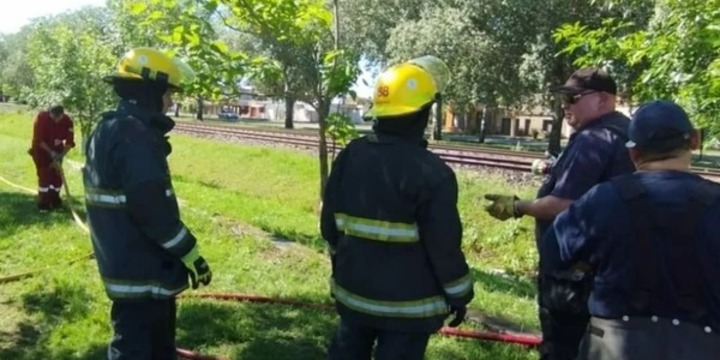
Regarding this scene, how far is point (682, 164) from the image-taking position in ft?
8.89

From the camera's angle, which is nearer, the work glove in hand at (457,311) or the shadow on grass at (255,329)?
the work glove in hand at (457,311)

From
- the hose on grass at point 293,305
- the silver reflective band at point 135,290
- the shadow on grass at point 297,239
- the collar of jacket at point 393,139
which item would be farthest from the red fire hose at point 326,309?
the shadow on grass at point 297,239

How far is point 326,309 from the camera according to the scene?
580cm

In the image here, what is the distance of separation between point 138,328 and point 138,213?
618mm

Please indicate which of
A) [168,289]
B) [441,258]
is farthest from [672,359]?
[168,289]

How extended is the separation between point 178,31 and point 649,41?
4770mm

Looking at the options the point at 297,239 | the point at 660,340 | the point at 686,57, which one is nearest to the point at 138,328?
the point at 660,340

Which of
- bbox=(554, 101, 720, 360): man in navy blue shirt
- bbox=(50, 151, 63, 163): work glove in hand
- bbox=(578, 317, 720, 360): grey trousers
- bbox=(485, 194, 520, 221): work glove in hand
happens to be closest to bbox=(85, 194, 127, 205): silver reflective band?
bbox=(485, 194, 520, 221): work glove in hand

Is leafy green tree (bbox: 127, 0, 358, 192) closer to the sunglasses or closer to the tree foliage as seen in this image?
the tree foliage

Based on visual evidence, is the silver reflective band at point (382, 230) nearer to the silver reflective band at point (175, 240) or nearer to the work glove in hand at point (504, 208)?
the silver reflective band at point (175, 240)

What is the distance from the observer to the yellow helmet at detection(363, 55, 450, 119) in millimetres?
3235

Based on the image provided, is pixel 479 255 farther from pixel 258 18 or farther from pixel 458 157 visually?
pixel 258 18

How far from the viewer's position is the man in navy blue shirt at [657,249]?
257cm

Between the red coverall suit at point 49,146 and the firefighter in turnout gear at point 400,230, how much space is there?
7764 mm
